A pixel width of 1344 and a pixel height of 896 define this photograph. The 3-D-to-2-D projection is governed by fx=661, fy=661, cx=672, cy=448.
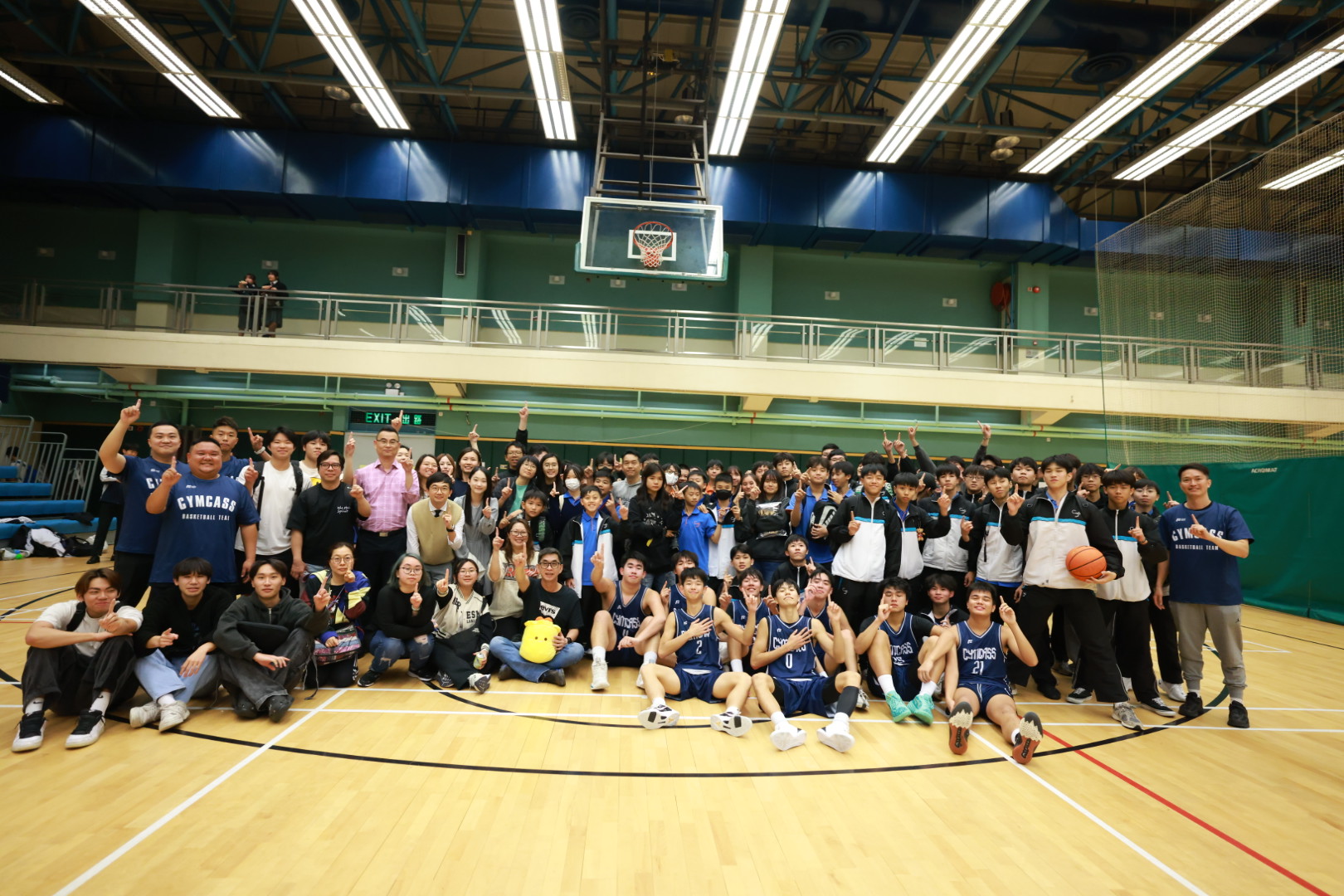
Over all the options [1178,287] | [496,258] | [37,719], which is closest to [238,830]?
[37,719]

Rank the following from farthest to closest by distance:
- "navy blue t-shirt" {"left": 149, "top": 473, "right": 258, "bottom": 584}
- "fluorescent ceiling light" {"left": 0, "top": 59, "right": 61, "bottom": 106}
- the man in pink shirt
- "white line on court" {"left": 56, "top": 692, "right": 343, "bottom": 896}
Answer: "fluorescent ceiling light" {"left": 0, "top": 59, "right": 61, "bottom": 106} < the man in pink shirt < "navy blue t-shirt" {"left": 149, "top": 473, "right": 258, "bottom": 584} < "white line on court" {"left": 56, "top": 692, "right": 343, "bottom": 896}

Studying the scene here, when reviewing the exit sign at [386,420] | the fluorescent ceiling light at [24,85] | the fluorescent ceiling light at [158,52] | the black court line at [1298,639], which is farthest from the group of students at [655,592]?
the fluorescent ceiling light at [24,85]

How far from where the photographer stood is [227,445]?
5.80 metres

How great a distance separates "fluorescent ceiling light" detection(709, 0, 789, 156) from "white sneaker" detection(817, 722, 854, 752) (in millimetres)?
8740

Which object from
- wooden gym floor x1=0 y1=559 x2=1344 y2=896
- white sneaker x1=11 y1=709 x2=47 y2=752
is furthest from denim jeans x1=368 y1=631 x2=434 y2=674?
white sneaker x1=11 y1=709 x2=47 y2=752

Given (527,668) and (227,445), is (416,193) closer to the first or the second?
(227,445)

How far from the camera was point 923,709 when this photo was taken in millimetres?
4973

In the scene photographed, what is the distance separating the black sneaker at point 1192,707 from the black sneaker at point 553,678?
201 inches

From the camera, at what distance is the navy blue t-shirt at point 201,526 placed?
4.84 meters

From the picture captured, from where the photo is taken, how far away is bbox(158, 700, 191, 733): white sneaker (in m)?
4.36

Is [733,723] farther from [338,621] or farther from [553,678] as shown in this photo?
[338,621]

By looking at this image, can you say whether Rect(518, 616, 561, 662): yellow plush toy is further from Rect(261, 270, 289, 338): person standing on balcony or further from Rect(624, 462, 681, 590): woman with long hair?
Rect(261, 270, 289, 338): person standing on balcony

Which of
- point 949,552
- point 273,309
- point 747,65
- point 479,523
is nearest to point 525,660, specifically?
point 479,523

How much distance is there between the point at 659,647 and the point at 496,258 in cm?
1355
